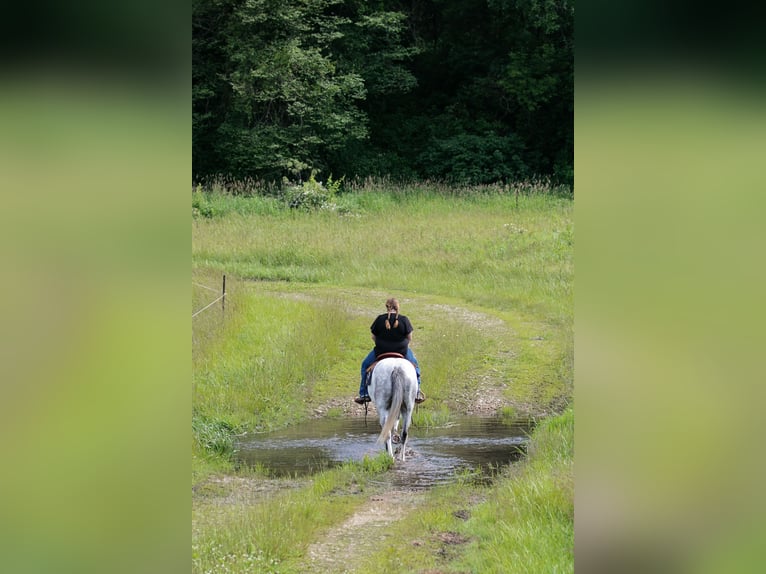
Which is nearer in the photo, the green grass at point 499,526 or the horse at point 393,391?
the green grass at point 499,526

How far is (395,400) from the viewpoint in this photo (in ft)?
31.5

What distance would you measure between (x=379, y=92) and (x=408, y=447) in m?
23.3

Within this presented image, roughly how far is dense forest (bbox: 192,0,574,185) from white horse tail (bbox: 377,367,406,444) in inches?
769

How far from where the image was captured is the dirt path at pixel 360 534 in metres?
7.12

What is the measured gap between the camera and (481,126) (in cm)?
3112

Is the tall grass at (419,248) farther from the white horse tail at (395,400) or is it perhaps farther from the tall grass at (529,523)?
the tall grass at (529,523)

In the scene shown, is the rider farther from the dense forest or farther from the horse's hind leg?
the dense forest

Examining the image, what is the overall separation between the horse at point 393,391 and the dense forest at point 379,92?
1942 centimetres

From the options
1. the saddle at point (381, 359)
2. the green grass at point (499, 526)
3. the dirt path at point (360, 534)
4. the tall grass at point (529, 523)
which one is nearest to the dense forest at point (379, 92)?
the saddle at point (381, 359)

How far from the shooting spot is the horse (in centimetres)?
959

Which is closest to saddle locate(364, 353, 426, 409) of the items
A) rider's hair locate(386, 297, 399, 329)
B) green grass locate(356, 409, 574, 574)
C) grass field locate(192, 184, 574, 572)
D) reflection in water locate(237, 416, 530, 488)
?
rider's hair locate(386, 297, 399, 329)
